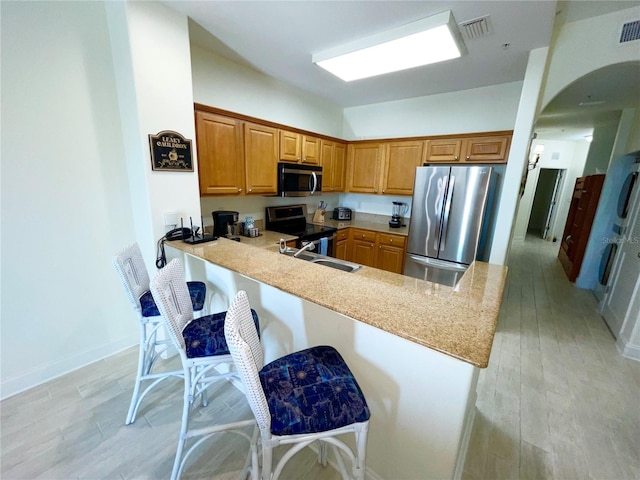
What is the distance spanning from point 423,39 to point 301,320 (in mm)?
2201

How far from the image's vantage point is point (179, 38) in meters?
1.89

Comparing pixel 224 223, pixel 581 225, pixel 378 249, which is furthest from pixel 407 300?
pixel 581 225

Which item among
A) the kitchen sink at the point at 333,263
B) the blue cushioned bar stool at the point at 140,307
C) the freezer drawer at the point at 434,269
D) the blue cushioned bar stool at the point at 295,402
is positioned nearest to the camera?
the blue cushioned bar stool at the point at 295,402

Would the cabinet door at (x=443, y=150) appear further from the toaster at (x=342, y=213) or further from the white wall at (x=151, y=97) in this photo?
the white wall at (x=151, y=97)

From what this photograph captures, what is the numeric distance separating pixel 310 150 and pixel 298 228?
3.57ft

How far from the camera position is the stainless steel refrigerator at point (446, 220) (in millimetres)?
2857

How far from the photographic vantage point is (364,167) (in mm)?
4055

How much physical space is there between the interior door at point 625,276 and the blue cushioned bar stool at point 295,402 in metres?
3.29

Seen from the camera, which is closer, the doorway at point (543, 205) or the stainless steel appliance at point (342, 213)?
the stainless steel appliance at point (342, 213)

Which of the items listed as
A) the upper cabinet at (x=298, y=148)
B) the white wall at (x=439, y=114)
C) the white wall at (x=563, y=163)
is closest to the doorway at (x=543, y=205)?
the white wall at (x=563, y=163)

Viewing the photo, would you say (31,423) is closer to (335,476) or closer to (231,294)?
(231,294)

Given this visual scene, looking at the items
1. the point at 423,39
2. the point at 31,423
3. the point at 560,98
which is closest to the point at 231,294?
the point at 31,423

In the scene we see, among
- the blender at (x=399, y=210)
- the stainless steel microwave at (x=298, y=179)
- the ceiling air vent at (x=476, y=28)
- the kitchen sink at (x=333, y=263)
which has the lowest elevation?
the kitchen sink at (x=333, y=263)

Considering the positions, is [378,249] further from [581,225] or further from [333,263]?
[581,225]
